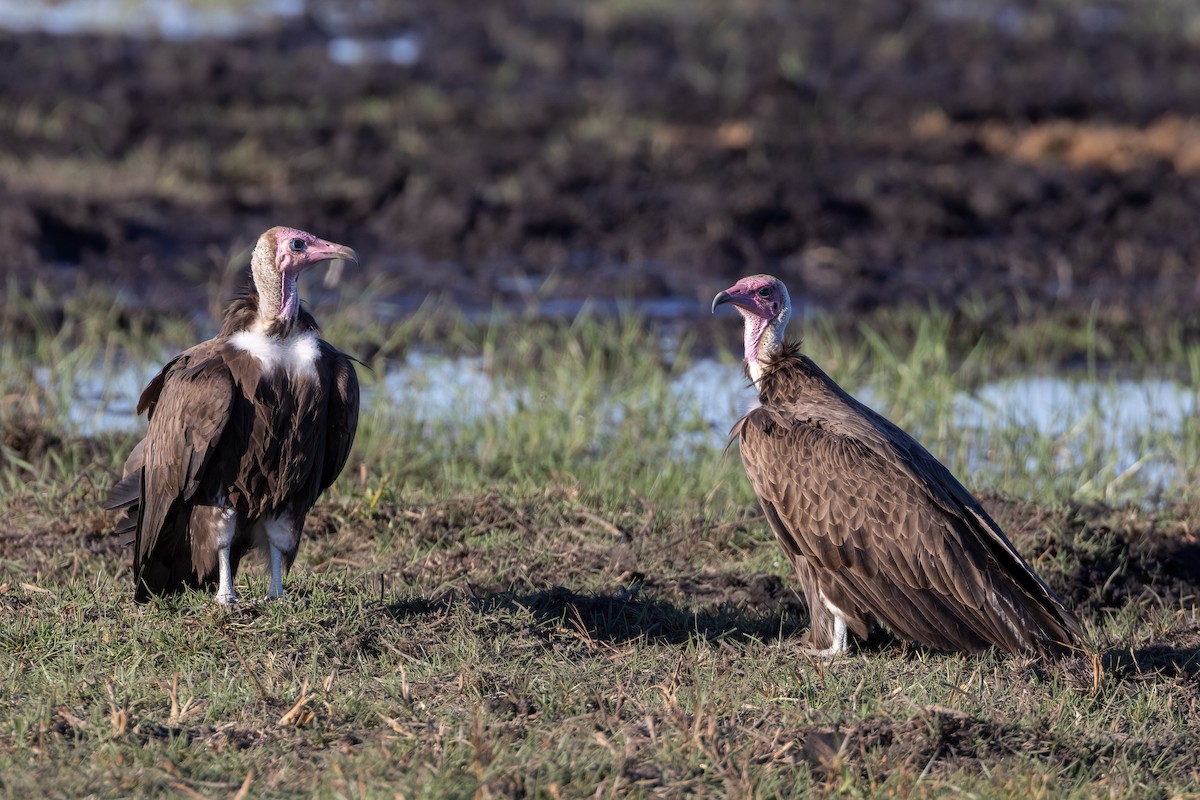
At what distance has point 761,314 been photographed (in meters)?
5.76

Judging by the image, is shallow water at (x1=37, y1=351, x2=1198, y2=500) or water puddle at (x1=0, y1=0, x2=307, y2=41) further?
water puddle at (x1=0, y1=0, x2=307, y2=41)

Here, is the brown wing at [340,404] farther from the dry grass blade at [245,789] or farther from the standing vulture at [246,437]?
the dry grass blade at [245,789]

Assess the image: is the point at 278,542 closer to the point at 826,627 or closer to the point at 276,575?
the point at 276,575

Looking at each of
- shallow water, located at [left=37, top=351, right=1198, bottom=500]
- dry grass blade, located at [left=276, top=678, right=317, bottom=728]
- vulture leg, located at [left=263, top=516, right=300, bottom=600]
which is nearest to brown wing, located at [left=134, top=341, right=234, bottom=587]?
vulture leg, located at [left=263, top=516, right=300, bottom=600]

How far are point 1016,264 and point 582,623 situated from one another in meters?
7.38

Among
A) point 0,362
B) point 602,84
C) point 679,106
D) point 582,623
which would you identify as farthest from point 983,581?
point 602,84

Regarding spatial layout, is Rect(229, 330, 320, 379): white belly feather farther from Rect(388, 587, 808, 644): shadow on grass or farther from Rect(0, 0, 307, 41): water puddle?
Rect(0, 0, 307, 41): water puddle

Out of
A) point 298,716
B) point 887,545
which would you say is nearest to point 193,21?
point 887,545

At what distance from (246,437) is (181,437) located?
19cm

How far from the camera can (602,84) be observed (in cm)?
1725

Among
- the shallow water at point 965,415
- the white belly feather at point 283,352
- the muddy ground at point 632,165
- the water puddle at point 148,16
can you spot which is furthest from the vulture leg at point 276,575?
the water puddle at point 148,16

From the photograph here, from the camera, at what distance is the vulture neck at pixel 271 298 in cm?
508

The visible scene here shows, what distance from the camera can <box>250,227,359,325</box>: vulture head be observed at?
5105 millimetres

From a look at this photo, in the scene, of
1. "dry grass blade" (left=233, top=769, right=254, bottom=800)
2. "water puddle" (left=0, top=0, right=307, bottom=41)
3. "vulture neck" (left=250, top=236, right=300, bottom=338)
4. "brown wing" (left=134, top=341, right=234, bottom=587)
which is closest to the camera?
"dry grass blade" (left=233, top=769, right=254, bottom=800)
